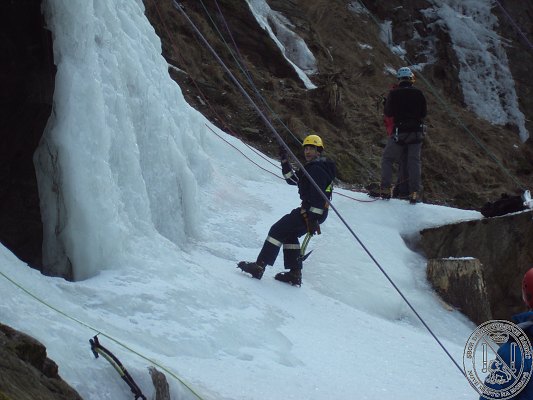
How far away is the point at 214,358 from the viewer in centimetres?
448

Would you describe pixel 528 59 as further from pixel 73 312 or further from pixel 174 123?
pixel 73 312

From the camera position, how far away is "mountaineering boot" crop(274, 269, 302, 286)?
7.20 meters

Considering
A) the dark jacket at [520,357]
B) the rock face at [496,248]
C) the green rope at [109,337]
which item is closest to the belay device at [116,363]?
the green rope at [109,337]

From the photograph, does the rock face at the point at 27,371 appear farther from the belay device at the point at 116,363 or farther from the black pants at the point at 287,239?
the black pants at the point at 287,239

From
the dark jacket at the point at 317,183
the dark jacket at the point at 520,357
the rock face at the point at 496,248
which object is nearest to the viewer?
the dark jacket at the point at 520,357

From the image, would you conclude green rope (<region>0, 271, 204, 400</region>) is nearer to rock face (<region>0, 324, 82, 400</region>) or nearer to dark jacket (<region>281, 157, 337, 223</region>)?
→ rock face (<region>0, 324, 82, 400</region>)

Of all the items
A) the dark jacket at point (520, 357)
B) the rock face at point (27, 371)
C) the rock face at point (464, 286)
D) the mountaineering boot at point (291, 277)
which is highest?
the dark jacket at point (520, 357)

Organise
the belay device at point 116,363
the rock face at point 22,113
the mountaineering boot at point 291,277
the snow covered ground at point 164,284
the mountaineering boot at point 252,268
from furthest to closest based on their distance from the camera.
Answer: the mountaineering boot at point 291,277, the mountaineering boot at point 252,268, the rock face at point 22,113, the snow covered ground at point 164,284, the belay device at point 116,363

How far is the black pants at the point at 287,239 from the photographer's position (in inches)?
278

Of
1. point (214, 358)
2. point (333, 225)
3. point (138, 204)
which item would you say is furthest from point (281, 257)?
point (214, 358)

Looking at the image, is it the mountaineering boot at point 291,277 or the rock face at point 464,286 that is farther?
the rock face at point 464,286

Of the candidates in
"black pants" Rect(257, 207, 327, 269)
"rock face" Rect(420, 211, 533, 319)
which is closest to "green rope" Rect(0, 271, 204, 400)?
"black pants" Rect(257, 207, 327, 269)

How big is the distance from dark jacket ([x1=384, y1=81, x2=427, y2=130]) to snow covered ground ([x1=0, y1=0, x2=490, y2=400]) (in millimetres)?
2303

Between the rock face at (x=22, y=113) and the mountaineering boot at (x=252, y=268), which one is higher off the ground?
the rock face at (x=22, y=113)
